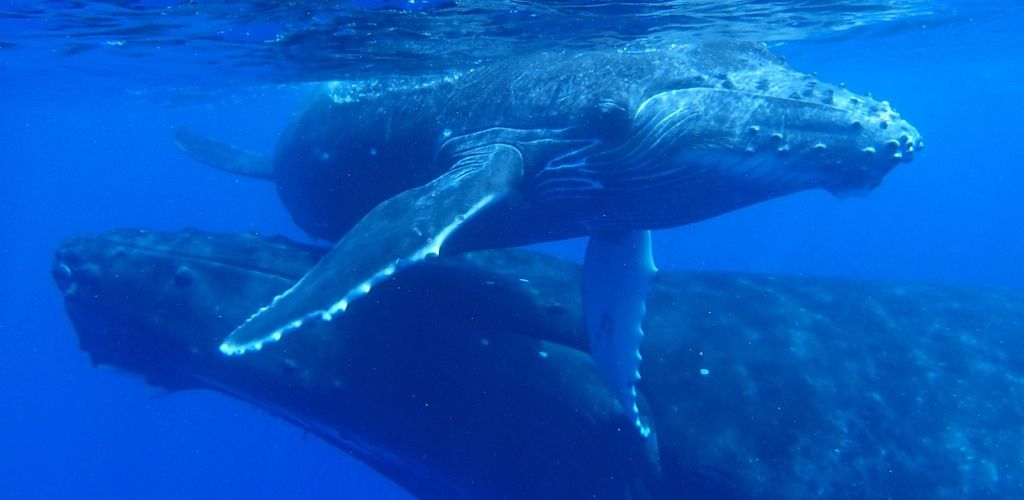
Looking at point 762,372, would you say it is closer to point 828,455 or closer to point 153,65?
point 828,455

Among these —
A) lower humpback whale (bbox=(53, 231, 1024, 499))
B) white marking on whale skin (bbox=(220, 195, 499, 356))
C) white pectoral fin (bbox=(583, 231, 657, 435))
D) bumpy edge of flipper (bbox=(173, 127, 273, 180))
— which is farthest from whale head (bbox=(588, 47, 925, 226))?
bumpy edge of flipper (bbox=(173, 127, 273, 180))

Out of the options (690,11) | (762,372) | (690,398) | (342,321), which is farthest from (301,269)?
(690,11)

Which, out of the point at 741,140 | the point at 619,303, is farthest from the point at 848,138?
the point at 619,303

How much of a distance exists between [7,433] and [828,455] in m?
62.3

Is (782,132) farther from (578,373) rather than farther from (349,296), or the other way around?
(349,296)

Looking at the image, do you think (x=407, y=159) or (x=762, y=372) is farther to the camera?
(x=407, y=159)

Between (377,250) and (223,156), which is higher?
(377,250)

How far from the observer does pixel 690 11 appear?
15.5 meters

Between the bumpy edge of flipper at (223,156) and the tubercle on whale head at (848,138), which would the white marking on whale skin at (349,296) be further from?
the bumpy edge of flipper at (223,156)

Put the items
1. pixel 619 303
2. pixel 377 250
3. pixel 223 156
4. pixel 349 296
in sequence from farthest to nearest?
pixel 223 156, pixel 619 303, pixel 377 250, pixel 349 296

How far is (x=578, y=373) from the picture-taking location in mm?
7078

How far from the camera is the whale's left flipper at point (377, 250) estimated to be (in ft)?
16.0

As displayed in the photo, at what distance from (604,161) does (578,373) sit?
212cm

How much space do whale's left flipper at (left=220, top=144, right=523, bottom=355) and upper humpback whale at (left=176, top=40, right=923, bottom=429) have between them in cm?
2
